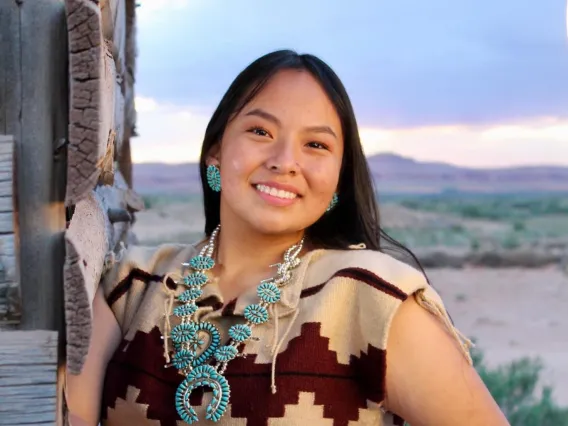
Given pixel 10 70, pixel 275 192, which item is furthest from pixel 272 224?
pixel 10 70

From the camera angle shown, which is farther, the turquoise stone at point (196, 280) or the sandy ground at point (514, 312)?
the sandy ground at point (514, 312)

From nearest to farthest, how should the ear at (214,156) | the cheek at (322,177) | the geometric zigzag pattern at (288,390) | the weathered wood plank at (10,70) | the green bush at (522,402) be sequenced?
the weathered wood plank at (10,70) → the geometric zigzag pattern at (288,390) → the cheek at (322,177) → the ear at (214,156) → the green bush at (522,402)

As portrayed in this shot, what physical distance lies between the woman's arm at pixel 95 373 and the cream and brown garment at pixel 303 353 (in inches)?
1.2

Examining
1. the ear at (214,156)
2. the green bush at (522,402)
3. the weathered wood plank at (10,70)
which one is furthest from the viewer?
the green bush at (522,402)

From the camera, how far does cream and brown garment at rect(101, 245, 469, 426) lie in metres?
2.02

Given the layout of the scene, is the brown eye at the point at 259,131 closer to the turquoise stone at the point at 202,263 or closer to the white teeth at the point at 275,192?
the white teeth at the point at 275,192

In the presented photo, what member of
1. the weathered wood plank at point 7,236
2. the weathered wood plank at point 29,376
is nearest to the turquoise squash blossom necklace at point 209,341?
the weathered wood plank at point 29,376

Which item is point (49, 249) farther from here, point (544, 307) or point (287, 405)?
point (544, 307)

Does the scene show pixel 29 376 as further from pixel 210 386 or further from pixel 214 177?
pixel 214 177

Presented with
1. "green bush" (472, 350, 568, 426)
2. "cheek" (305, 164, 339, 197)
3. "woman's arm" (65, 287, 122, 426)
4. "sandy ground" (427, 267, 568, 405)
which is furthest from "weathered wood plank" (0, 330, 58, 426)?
"sandy ground" (427, 267, 568, 405)

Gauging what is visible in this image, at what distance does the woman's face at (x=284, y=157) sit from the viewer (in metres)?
2.19

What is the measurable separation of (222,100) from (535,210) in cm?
3296

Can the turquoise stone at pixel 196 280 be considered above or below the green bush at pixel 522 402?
above

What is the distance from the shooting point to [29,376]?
1703mm
